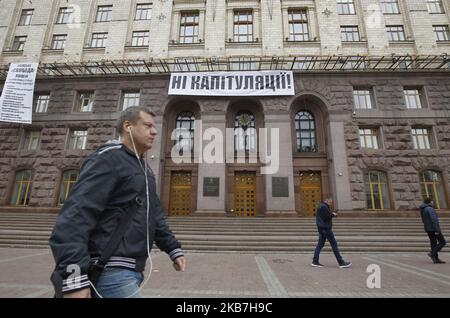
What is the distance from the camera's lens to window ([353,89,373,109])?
18734 millimetres

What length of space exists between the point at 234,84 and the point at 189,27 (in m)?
8.36

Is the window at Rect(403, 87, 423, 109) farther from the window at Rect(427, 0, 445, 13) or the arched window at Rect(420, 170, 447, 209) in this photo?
the window at Rect(427, 0, 445, 13)

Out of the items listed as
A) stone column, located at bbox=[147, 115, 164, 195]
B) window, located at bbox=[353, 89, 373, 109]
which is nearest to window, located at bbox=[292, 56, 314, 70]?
window, located at bbox=[353, 89, 373, 109]

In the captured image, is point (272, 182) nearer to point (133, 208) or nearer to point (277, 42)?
point (277, 42)

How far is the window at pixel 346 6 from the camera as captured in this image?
846 inches

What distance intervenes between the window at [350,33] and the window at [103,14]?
21528 mm

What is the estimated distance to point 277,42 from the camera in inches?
810

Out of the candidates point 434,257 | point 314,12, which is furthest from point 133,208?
point 314,12

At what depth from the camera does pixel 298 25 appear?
70.8 feet

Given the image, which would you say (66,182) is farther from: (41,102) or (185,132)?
(185,132)

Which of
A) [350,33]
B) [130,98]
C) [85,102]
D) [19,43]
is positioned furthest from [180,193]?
[19,43]

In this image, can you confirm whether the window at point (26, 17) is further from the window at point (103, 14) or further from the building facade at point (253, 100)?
the window at point (103, 14)

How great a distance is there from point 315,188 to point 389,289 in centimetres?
1353

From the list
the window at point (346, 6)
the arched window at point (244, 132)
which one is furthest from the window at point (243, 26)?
the window at point (346, 6)
